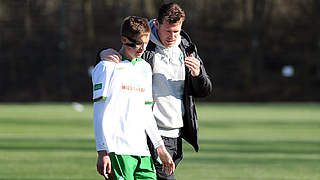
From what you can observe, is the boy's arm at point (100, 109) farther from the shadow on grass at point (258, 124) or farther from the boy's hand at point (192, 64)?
the shadow on grass at point (258, 124)

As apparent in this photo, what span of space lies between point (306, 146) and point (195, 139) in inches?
462

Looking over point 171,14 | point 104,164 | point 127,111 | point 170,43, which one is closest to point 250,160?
point 170,43

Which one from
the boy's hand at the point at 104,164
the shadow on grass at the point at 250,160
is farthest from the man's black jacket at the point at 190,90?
the shadow on grass at the point at 250,160

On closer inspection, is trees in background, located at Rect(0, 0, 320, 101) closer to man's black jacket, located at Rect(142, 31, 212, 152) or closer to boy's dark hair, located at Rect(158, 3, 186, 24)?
man's black jacket, located at Rect(142, 31, 212, 152)

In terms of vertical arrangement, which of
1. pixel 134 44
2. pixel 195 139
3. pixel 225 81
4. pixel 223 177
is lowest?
pixel 225 81

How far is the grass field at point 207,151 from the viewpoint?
12.6 m

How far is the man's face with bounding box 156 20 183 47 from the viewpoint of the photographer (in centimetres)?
673

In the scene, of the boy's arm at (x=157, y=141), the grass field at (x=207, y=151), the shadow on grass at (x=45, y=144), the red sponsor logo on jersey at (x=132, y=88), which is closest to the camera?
the red sponsor logo on jersey at (x=132, y=88)

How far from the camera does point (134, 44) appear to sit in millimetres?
5961

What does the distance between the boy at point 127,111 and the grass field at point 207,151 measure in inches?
227

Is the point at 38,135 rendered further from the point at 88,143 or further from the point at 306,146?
the point at 306,146

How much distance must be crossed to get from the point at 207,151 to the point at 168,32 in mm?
10186

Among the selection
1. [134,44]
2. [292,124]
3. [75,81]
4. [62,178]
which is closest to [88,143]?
[62,178]

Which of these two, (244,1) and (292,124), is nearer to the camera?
(292,124)
